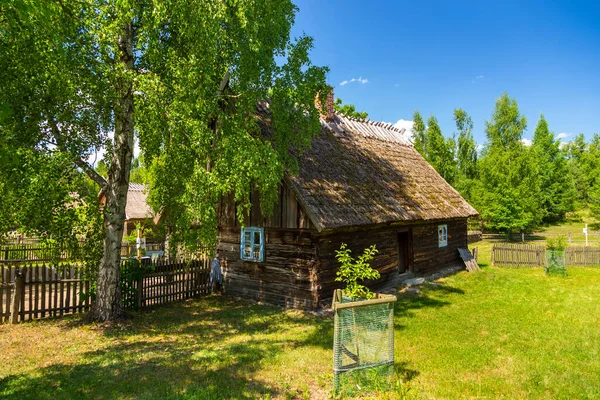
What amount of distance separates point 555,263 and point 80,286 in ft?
62.5

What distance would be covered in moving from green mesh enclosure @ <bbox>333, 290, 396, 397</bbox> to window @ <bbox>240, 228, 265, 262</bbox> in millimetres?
6174

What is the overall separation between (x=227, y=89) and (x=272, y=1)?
245 cm

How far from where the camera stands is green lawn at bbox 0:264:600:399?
18.7 ft

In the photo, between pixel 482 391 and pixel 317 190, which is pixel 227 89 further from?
pixel 482 391

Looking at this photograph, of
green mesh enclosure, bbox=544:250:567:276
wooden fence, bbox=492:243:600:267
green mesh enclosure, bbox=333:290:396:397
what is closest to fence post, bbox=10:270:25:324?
green mesh enclosure, bbox=333:290:396:397

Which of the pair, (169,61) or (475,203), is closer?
(169,61)

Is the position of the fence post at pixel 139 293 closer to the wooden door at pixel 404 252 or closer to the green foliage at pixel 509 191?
the wooden door at pixel 404 252

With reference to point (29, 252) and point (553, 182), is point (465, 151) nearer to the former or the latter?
point (553, 182)

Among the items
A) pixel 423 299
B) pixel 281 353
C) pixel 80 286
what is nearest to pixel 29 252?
pixel 80 286

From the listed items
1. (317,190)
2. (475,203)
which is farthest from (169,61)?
(475,203)

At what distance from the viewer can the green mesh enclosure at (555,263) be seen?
16.2 m

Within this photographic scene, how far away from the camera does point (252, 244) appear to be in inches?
461

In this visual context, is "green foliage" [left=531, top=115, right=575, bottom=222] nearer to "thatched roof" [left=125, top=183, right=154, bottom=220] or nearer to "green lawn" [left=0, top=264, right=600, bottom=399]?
"green lawn" [left=0, top=264, right=600, bottom=399]

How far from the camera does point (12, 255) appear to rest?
1806 centimetres
